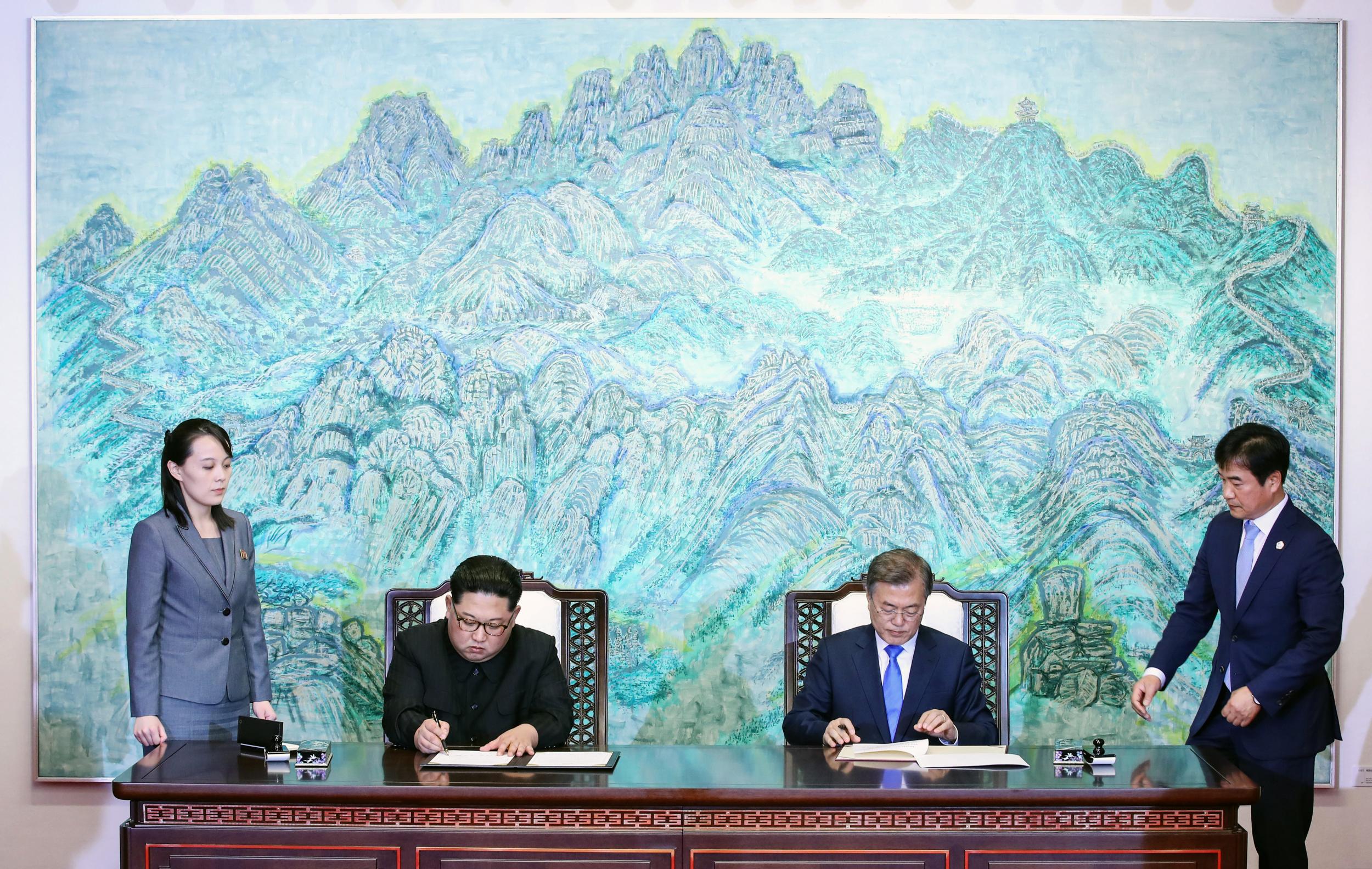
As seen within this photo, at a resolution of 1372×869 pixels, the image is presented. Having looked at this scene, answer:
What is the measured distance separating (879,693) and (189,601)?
6.58 feet

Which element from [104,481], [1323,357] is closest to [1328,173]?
[1323,357]

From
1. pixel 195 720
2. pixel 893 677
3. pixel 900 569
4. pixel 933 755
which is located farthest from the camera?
pixel 195 720

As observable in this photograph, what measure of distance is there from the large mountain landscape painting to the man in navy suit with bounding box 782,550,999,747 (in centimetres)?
104

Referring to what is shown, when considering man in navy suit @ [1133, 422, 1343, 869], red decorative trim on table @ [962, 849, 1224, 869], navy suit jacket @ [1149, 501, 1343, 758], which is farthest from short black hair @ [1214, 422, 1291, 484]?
red decorative trim on table @ [962, 849, 1224, 869]

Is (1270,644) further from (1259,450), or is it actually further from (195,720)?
(195,720)

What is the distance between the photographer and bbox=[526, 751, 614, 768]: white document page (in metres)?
2.85

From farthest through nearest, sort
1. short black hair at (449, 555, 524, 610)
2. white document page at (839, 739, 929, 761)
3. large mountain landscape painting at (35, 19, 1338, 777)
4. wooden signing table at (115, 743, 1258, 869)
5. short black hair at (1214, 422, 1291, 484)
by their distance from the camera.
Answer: large mountain landscape painting at (35, 19, 1338, 777) < short black hair at (1214, 422, 1291, 484) < short black hair at (449, 555, 524, 610) < white document page at (839, 739, 929, 761) < wooden signing table at (115, 743, 1258, 869)

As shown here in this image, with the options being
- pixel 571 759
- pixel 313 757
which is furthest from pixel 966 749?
pixel 313 757

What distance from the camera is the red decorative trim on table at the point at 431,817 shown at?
8.77 feet

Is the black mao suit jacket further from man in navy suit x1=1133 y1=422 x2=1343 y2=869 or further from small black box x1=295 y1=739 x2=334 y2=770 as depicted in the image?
man in navy suit x1=1133 y1=422 x2=1343 y2=869

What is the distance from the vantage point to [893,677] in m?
3.32

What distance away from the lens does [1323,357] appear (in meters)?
4.39

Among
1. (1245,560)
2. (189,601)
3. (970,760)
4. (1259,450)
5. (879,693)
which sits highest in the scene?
(1259,450)

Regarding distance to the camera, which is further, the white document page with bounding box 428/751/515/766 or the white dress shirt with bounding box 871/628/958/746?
the white dress shirt with bounding box 871/628/958/746
